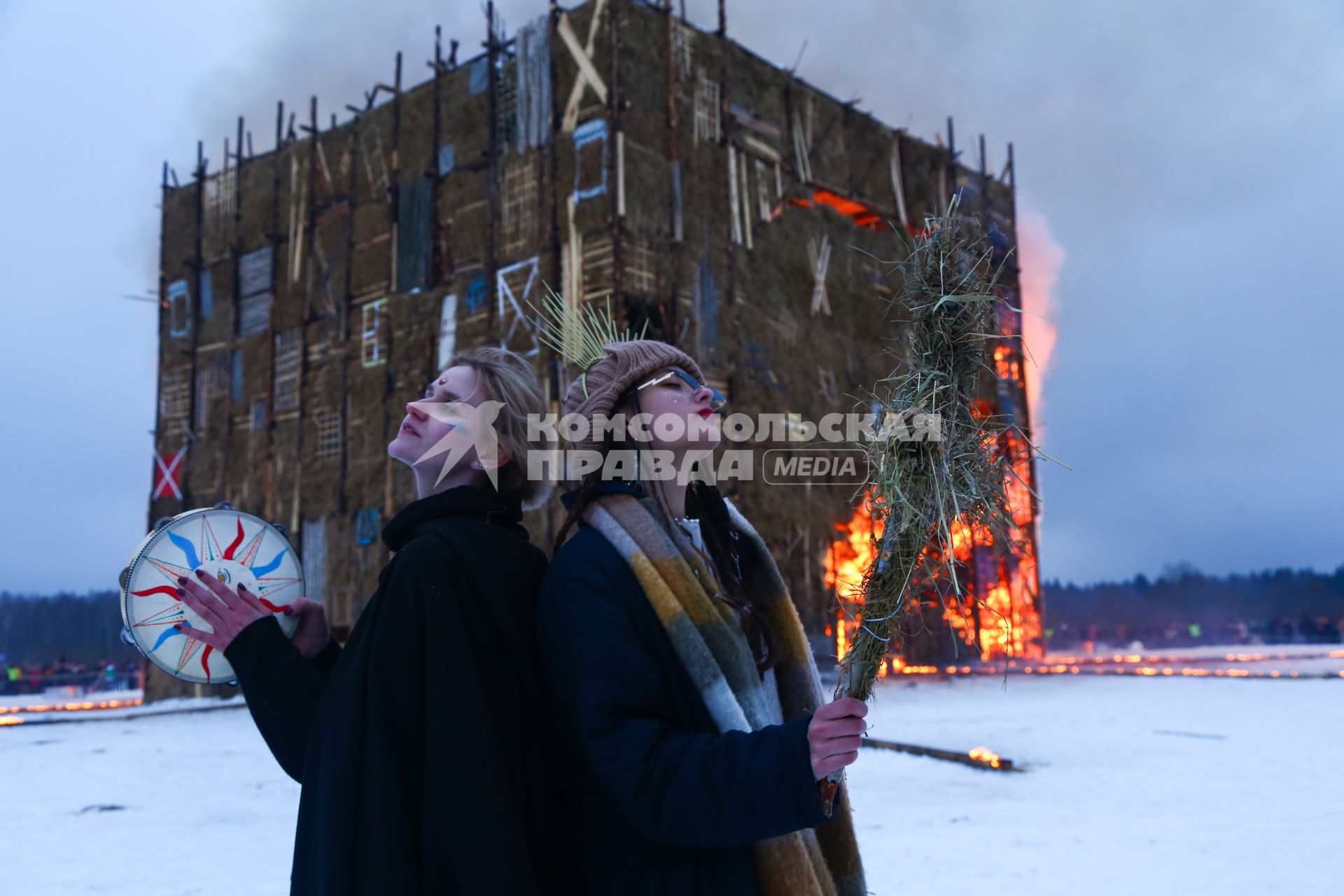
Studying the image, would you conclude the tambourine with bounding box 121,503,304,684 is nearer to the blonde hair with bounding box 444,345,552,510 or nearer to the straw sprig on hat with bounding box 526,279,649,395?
the blonde hair with bounding box 444,345,552,510

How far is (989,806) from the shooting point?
621 centimetres

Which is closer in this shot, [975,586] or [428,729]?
[428,729]

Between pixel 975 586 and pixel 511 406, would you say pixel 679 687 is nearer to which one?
pixel 511 406

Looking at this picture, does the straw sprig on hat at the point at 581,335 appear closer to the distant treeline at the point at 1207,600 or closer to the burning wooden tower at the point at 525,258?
the burning wooden tower at the point at 525,258

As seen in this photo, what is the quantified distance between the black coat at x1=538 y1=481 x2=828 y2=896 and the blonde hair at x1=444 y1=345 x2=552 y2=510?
0.38 m

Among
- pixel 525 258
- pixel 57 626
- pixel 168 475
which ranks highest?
pixel 525 258

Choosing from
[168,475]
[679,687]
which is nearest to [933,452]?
[679,687]

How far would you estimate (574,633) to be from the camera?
1.99 m

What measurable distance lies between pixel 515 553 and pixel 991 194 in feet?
67.6

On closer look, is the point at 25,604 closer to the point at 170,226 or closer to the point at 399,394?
the point at 170,226

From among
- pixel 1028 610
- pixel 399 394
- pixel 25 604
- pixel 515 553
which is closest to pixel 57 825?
pixel 515 553

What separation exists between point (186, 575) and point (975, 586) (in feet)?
23.9
